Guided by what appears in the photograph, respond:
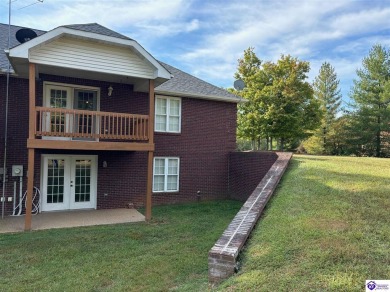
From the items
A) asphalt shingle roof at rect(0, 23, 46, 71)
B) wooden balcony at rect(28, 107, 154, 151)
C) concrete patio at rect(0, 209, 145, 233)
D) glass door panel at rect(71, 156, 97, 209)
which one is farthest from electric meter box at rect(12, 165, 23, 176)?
asphalt shingle roof at rect(0, 23, 46, 71)

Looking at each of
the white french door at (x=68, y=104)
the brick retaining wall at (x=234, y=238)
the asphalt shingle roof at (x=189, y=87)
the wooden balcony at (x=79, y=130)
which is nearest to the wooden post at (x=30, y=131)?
the wooden balcony at (x=79, y=130)

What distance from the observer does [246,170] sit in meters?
12.5

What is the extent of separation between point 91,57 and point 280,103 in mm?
19529

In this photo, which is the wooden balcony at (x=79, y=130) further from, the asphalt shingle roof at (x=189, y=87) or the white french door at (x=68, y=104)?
the asphalt shingle roof at (x=189, y=87)

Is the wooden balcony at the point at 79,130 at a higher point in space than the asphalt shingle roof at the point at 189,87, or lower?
lower

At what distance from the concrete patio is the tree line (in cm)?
1764

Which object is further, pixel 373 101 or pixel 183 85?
pixel 373 101

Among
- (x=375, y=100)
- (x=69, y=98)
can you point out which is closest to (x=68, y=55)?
(x=69, y=98)

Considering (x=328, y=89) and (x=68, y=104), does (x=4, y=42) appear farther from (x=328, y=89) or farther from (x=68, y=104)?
(x=328, y=89)

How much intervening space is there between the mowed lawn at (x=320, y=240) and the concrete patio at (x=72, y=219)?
18.0ft

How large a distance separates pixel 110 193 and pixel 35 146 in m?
3.89

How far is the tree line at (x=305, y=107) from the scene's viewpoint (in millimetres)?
24828

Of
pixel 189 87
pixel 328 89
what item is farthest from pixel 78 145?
pixel 328 89

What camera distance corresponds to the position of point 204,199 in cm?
1299
